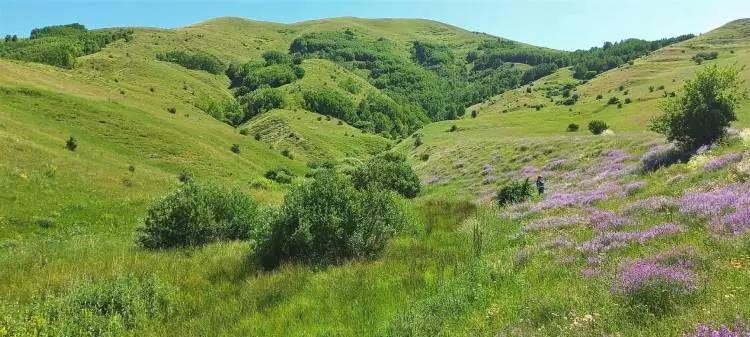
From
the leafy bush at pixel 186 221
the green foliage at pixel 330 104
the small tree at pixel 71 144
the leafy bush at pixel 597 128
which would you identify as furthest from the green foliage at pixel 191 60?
the leafy bush at pixel 186 221

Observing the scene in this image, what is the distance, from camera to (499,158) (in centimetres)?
4928

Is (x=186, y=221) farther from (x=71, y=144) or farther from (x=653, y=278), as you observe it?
(x=71, y=144)

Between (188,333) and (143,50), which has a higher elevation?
(143,50)

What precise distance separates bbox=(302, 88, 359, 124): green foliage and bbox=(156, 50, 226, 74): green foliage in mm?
50315

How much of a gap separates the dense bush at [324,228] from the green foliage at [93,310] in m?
3.50

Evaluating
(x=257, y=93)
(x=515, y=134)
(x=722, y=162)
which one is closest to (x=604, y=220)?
(x=722, y=162)

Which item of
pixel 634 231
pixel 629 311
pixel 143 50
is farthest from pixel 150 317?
pixel 143 50

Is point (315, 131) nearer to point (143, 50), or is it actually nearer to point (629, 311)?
point (143, 50)

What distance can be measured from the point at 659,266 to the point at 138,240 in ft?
53.0

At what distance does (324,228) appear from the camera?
1315cm

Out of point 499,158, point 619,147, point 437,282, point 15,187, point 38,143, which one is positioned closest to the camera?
point 437,282

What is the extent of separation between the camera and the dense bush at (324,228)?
13.0 meters

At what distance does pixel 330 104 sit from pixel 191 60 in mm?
61754

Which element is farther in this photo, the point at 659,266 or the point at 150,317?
the point at 150,317
